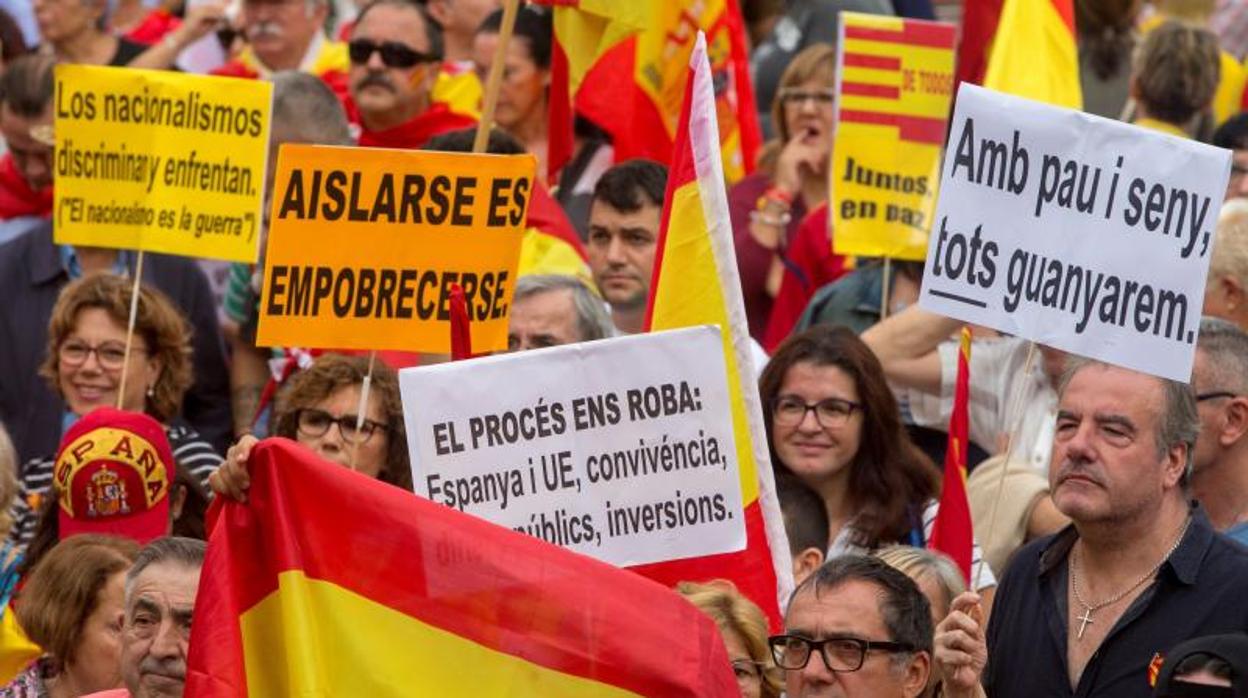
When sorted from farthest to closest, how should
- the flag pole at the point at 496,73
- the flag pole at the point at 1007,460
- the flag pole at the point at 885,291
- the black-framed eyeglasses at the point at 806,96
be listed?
the black-framed eyeglasses at the point at 806,96 < the flag pole at the point at 885,291 < the flag pole at the point at 496,73 < the flag pole at the point at 1007,460

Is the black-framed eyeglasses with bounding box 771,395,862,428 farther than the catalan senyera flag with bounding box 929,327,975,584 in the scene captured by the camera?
Yes

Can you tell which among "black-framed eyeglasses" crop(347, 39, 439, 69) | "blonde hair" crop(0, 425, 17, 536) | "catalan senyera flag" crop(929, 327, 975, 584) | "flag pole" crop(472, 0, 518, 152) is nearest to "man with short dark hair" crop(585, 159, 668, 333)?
"flag pole" crop(472, 0, 518, 152)

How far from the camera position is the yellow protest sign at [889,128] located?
375 inches

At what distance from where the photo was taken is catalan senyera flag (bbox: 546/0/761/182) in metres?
9.38

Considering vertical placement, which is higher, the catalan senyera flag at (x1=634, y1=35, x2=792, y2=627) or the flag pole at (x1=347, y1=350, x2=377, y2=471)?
the catalan senyera flag at (x1=634, y1=35, x2=792, y2=627)

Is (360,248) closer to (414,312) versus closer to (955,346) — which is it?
(414,312)

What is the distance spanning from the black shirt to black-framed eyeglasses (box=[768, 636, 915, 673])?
24.1 inches

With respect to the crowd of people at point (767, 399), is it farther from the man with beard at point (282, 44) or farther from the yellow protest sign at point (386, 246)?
the yellow protest sign at point (386, 246)

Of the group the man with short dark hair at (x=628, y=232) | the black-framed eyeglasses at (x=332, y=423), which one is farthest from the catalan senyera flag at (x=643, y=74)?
the black-framed eyeglasses at (x=332, y=423)

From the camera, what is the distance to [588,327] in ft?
26.9

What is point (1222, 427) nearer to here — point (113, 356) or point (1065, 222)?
point (1065, 222)

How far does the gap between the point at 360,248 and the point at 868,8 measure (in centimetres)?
518

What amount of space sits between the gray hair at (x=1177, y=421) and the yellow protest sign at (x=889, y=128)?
2750 mm

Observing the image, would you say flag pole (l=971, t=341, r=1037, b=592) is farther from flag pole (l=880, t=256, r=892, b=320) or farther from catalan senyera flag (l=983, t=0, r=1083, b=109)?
catalan senyera flag (l=983, t=0, r=1083, b=109)
